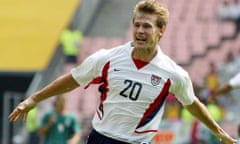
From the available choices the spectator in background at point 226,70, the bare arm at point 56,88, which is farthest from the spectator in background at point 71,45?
the bare arm at point 56,88

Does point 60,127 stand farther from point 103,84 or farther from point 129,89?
point 129,89

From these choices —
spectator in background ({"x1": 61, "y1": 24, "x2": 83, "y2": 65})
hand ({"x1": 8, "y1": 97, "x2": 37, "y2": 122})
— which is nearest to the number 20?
hand ({"x1": 8, "y1": 97, "x2": 37, "y2": 122})

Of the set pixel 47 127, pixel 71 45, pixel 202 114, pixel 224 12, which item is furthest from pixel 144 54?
pixel 224 12

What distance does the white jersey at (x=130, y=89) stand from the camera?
22.2ft

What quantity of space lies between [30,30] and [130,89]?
17282mm

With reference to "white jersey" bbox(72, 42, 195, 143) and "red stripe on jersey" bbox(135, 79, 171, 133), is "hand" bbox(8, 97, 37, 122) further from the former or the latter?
"red stripe on jersey" bbox(135, 79, 171, 133)

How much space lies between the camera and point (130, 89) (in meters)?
6.75

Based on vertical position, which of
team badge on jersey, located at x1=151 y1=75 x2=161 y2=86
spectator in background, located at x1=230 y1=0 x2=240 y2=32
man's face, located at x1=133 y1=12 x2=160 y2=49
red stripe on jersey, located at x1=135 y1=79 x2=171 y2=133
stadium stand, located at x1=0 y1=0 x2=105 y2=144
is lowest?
stadium stand, located at x1=0 y1=0 x2=105 y2=144

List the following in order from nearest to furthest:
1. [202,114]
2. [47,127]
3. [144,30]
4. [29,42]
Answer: [144,30] → [202,114] → [47,127] → [29,42]

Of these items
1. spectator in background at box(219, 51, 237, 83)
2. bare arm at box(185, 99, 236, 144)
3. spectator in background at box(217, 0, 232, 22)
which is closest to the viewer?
bare arm at box(185, 99, 236, 144)

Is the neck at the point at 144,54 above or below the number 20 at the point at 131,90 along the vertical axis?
above

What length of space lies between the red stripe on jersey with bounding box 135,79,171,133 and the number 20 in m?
0.15

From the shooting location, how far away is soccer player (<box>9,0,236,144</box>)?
6766mm

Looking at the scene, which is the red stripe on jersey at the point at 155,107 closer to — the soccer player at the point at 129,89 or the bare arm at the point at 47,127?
the soccer player at the point at 129,89
